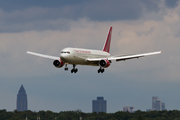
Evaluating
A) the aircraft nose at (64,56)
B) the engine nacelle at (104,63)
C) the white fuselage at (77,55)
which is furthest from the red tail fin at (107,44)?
the aircraft nose at (64,56)

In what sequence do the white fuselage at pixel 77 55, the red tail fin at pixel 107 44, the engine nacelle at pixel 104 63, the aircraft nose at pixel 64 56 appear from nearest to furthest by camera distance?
the aircraft nose at pixel 64 56 < the white fuselage at pixel 77 55 < the engine nacelle at pixel 104 63 < the red tail fin at pixel 107 44

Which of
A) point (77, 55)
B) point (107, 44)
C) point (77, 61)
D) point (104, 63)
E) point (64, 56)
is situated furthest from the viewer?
point (107, 44)

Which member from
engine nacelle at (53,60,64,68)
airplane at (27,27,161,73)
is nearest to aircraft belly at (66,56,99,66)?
airplane at (27,27,161,73)

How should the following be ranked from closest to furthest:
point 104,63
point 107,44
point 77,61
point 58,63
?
point 77,61 < point 58,63 < point 104,63 < point 107,44

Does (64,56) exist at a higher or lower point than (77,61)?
higher

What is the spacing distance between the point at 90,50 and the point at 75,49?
34.4ft

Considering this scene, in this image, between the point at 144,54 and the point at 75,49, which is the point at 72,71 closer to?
the point at 75,49

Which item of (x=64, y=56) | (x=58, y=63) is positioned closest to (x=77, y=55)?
(x=64, y=56)

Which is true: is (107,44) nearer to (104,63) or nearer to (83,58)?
(104,63)

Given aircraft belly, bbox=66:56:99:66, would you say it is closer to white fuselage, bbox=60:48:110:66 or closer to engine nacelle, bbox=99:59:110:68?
white fuselage, bbox=60:48:110:66

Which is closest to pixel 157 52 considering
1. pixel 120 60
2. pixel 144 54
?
pixel 144 54

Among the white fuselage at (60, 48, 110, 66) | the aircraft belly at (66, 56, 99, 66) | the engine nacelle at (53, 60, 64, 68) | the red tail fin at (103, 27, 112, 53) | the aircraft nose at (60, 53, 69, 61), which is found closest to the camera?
the aircraft nose at (60, 53, 69, 61)

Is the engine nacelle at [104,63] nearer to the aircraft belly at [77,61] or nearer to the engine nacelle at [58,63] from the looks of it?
the aircraft belly at [77,61]

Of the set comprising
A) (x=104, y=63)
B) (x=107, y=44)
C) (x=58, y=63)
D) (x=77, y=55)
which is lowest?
(x=58, y=63)
